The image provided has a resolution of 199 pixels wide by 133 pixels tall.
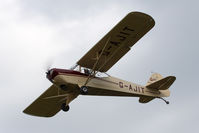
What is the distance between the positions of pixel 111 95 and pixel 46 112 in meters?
4.25

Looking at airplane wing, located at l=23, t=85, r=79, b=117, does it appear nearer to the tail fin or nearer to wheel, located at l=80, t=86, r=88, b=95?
wheel, located at l=80, t=86, r=88, b=95

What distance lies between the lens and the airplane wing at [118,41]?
21500 mm

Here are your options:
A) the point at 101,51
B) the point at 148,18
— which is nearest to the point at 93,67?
the point at 101,51

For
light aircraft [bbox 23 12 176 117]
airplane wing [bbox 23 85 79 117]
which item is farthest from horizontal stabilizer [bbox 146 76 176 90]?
airplane wing [bbox 23 85 79 117]

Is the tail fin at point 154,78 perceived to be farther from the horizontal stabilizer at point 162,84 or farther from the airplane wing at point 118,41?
the airplane wing at point 118,41

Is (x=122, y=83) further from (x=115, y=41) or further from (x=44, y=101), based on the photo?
(x=44, y=101)

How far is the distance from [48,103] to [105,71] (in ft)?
12.4

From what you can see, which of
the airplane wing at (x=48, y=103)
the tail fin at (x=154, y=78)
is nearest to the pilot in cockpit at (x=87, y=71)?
the airplane wing at (x=48, y=103)

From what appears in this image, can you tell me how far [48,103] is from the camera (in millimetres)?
26078

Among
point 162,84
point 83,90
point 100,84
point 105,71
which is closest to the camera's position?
point 83,90

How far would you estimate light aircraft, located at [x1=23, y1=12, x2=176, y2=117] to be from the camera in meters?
21.8

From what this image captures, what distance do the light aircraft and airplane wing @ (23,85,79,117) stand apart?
0.15 ft

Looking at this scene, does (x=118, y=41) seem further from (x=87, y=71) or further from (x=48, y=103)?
(x=48, y=103)

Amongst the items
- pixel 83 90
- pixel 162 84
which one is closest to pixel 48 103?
pixel 83 90
